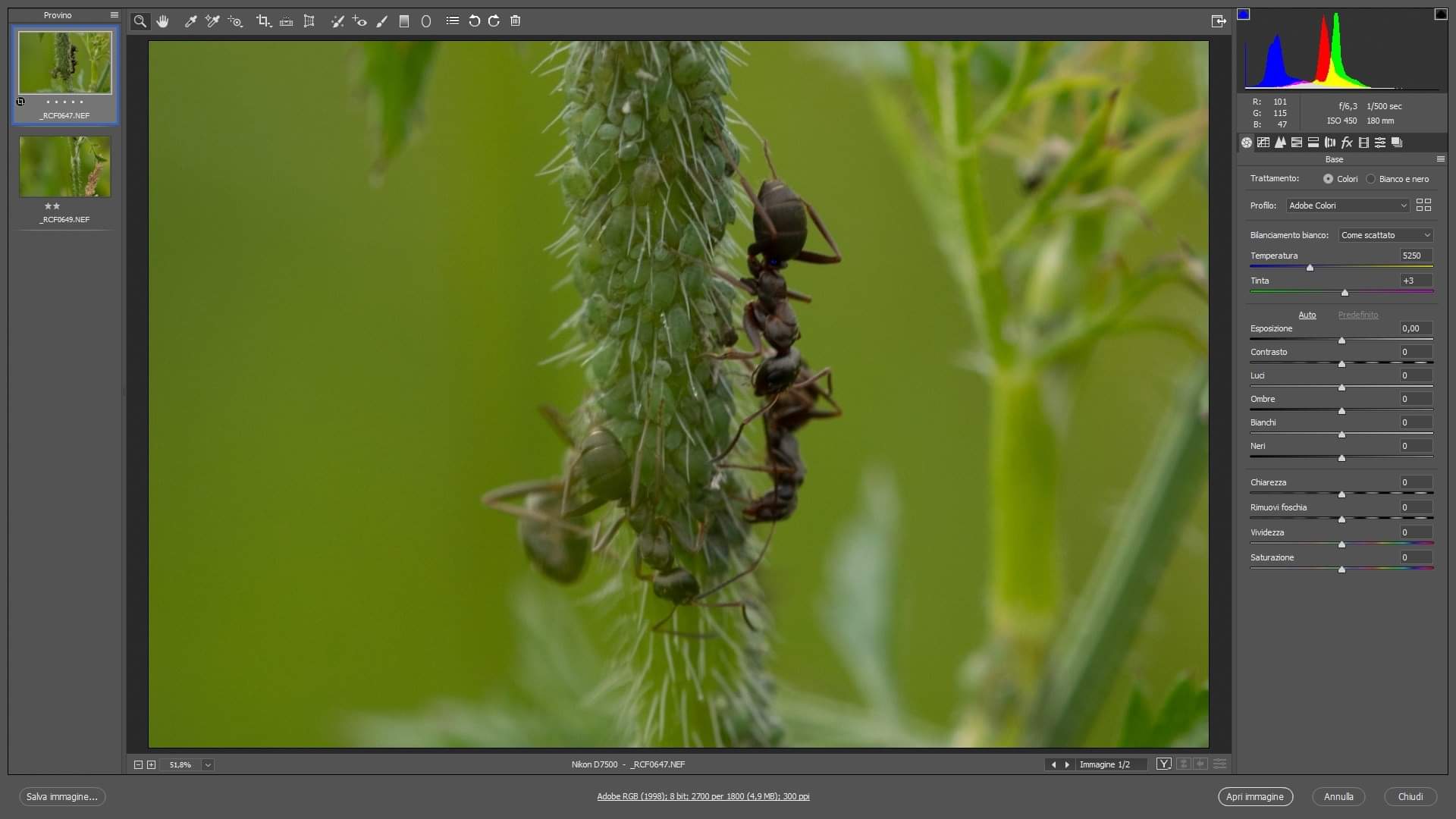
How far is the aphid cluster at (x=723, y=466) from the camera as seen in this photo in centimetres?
154

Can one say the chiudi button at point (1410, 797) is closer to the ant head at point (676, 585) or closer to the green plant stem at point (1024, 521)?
the green plant stem at point (1024, 521)

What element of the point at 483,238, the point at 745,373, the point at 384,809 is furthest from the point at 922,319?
the point at 384,809

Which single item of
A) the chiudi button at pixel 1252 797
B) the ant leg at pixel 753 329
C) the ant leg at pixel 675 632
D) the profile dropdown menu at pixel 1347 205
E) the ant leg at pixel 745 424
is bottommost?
the chiudi button at pixel 1252 797

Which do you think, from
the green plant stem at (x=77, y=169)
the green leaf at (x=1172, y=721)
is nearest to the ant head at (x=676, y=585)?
the green leaf at (x=1172, y=721)

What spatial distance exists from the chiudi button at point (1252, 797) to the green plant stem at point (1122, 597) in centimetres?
43

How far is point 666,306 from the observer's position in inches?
57.5

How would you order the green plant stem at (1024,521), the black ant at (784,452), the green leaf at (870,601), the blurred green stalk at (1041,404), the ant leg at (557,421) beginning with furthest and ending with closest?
the green leaf at (870,601) → the green plant stem at (1024,521) → the blurred green stalk at (1041,404) → the ant leg at (557,421) → the black ant at (784,452)

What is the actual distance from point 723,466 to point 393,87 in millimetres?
765

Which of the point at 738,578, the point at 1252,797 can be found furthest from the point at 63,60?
the point at 1252,797

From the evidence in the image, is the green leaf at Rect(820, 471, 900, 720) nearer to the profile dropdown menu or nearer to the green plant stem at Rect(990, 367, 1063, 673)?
the green plant stem at Rect(990, 367, 1063, 673)

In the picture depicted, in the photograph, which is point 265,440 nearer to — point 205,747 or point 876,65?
point 205,747

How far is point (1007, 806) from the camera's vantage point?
1758 millimetres

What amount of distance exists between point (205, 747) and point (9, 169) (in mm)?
871

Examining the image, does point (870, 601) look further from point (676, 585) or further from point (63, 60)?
point (63, 60)
